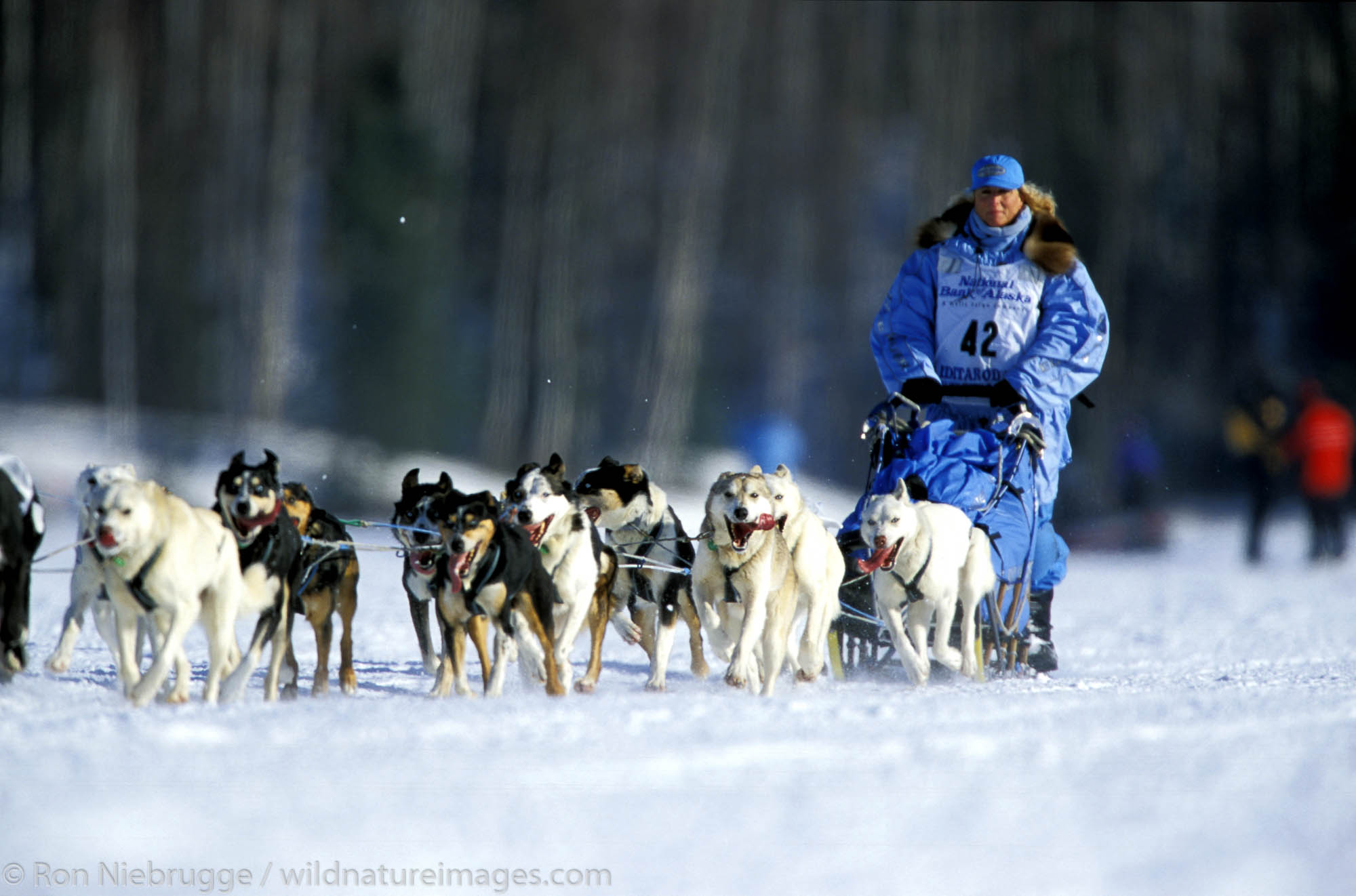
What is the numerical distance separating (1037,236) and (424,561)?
7.84 ft

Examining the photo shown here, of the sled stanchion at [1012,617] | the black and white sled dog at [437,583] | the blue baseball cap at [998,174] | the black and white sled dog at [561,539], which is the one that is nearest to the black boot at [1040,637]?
the sled stanchion at [1012,617]

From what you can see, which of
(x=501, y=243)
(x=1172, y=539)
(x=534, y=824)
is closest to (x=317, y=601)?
(x=534, y=824)

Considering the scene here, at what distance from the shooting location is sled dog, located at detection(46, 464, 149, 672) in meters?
4.26

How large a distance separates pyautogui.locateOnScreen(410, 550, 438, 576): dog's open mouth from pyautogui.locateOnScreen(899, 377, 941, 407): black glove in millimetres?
1743

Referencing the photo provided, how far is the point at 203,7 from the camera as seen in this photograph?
60.5 ft

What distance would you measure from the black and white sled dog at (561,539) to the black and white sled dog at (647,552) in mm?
209

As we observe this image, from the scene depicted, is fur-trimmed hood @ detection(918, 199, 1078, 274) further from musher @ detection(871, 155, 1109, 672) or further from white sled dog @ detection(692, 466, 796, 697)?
white sled dog @ detection(692, 466, 796, 697)

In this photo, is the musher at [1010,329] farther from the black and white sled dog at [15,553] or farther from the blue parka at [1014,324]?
the black and white sled dog at [15,553]

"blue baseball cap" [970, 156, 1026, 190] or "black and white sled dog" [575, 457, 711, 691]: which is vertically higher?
"blue baseball cap" [970, 156, 1026, 190]

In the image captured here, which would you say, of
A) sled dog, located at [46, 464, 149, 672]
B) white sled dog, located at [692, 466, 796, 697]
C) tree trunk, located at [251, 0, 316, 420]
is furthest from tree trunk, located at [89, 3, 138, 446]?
white sled dog, located at [692, 466, 796, 697]

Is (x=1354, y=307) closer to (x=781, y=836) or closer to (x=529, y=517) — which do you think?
(x=529, y=517)

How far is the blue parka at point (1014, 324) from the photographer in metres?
5.10

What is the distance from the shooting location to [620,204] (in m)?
19.0

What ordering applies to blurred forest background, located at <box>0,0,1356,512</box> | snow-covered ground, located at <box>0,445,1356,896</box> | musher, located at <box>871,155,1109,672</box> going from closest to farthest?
snow-covered ground, located at <box>0,445,1356,896</box>
musher, located at <box>871,155,1109,672</box>
blurred forest background, located at <box>0,0,1356,512</box>
